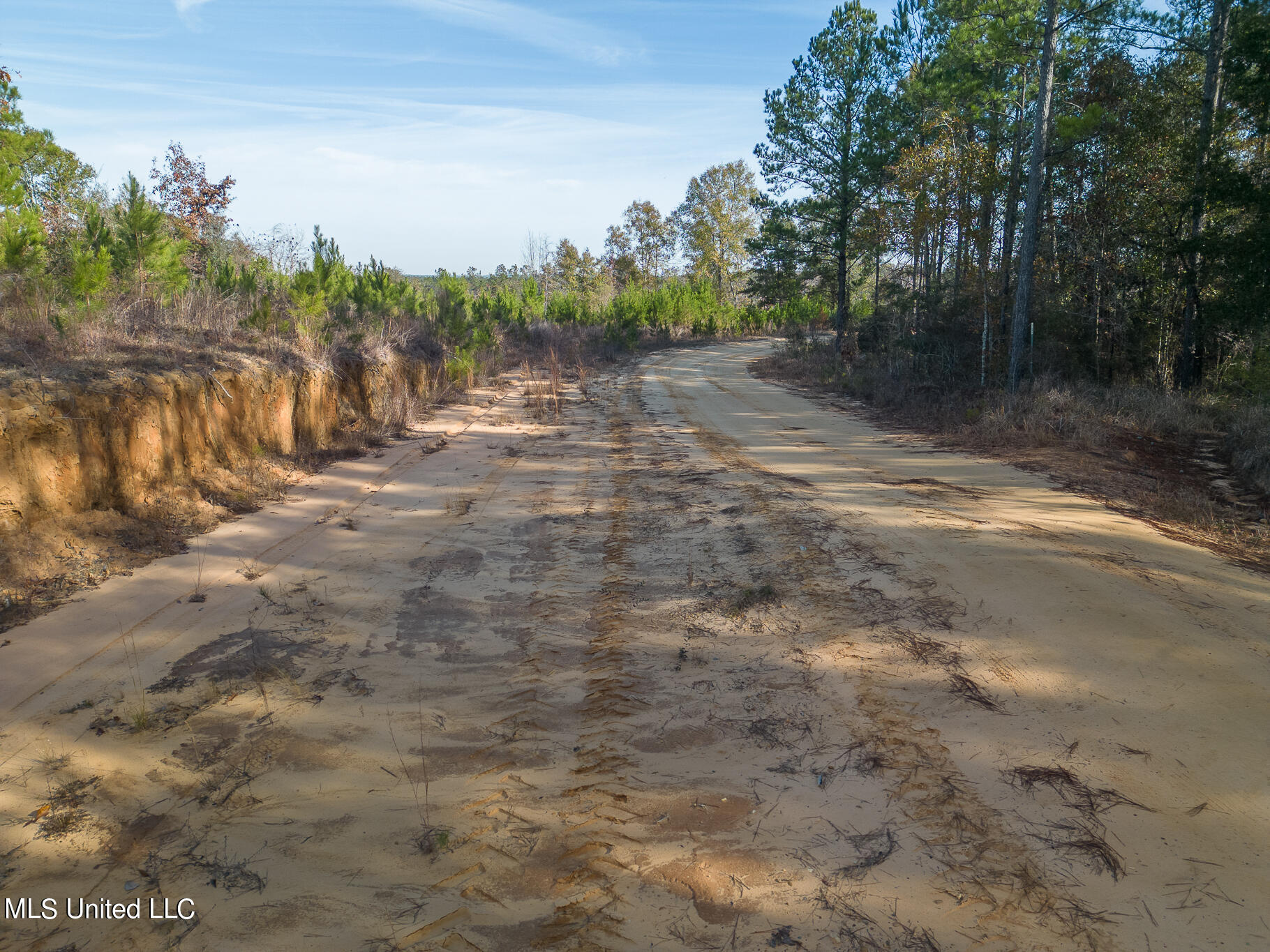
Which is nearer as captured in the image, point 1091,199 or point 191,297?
point 191,297

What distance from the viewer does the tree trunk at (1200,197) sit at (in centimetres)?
1259

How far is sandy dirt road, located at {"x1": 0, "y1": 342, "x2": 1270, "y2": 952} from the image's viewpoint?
2.50 m

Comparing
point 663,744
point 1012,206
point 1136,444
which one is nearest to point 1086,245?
point 1012,206

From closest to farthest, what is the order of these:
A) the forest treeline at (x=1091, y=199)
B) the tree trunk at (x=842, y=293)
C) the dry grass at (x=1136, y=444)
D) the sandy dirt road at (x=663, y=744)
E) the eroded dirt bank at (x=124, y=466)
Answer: the sandy dirt road at (x=663, y=744), the eroded dirt bank at (x=124, y=466), the dry grass at (x=1136, y=444), the forest treeline at (x=1091, y=199), the tree trunk at (x=842, y=293)

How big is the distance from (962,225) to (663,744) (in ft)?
49.7

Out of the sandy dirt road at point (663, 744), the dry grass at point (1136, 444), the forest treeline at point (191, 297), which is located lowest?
the sandy dirt road at point (663, 744)

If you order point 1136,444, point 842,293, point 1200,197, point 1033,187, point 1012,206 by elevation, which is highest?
point 1012,206

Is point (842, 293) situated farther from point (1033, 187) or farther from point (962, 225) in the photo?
point (1033, 187)

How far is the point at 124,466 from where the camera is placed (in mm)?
6445

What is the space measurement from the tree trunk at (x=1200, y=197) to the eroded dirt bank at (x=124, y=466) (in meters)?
14.8

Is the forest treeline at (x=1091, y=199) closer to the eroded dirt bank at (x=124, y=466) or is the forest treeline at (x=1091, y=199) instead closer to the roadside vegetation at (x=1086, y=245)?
the roadside vegetation at (x=1086, y=245)

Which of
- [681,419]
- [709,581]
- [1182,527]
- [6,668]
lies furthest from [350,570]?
[681,419]

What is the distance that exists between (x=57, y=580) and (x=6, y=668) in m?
1.28

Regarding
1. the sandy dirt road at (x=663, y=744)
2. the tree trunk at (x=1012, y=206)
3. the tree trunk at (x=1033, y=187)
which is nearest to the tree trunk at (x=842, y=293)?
the tree trunk at (x=1012, y=206)
